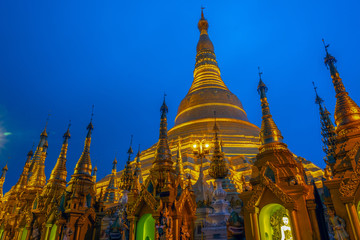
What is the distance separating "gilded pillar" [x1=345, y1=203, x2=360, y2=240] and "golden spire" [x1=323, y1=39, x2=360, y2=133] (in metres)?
3.50

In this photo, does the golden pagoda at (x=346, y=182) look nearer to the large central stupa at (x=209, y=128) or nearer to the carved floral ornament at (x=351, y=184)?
the carved floral ornament at (x=351, y=184)

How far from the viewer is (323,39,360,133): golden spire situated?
9180 mm

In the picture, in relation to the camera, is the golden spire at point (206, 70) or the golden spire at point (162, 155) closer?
the golden spire at point (162, 155)

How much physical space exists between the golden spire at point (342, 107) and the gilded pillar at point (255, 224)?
4.48 metres

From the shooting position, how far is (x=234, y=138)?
30.2 metres

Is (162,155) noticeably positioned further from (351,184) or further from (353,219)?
(353,219)

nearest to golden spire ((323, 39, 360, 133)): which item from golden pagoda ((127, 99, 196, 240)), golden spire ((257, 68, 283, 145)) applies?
golden spire ((257, 68, 283, 145))

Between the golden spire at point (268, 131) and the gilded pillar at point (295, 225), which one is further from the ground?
Answer: the golden spire at point (268, 131)

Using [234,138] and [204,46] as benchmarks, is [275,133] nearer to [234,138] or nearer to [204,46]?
[234,138]

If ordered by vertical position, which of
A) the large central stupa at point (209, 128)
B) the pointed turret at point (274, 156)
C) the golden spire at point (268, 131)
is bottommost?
the pointed turret at point (274, 156)

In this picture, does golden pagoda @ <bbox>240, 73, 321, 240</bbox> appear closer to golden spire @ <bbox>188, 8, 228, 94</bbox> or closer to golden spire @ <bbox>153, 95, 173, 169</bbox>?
golden spire @ <bbox>153, 95, 173, 169</bbox>

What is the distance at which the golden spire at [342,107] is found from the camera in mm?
9180

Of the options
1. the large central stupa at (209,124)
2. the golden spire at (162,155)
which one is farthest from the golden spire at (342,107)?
the large central stupa at (209,124)

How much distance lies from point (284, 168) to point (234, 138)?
22.0 metres
